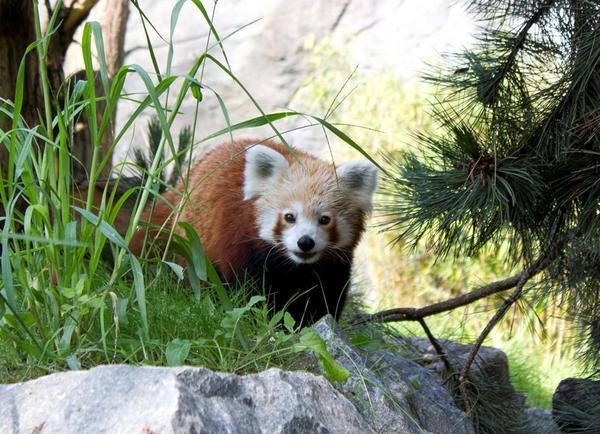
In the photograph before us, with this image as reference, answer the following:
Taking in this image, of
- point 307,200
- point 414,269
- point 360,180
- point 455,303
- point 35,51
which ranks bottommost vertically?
point 414,269

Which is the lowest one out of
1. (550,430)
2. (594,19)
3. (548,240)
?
(550,430)

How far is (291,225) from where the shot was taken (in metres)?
3.47

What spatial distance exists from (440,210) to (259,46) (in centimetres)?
772

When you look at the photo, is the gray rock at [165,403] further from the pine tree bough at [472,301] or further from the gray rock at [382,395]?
the pine tree bough at [472,301]

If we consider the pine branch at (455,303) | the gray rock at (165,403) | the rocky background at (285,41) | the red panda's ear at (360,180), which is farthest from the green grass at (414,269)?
the gray rock at (165,403)

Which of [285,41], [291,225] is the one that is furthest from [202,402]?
[285,41]

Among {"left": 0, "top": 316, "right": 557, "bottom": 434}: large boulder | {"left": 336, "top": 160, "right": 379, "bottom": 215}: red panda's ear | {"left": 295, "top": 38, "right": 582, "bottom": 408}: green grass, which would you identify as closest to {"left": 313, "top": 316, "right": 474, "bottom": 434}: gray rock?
{"left": 0, "top": 316, "right": 557, "bottom": 434}: large boulder

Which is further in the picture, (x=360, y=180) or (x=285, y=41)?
(x=285, y=41)

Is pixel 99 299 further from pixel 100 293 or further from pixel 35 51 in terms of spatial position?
pixel 35 51

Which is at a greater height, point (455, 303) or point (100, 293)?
point (100, 293)

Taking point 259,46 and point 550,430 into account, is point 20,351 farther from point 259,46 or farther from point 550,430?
point 259,46

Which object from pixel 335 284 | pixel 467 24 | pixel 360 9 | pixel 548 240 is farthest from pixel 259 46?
pixel 548 240

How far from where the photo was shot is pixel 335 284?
138 inches

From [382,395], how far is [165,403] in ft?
2.46
